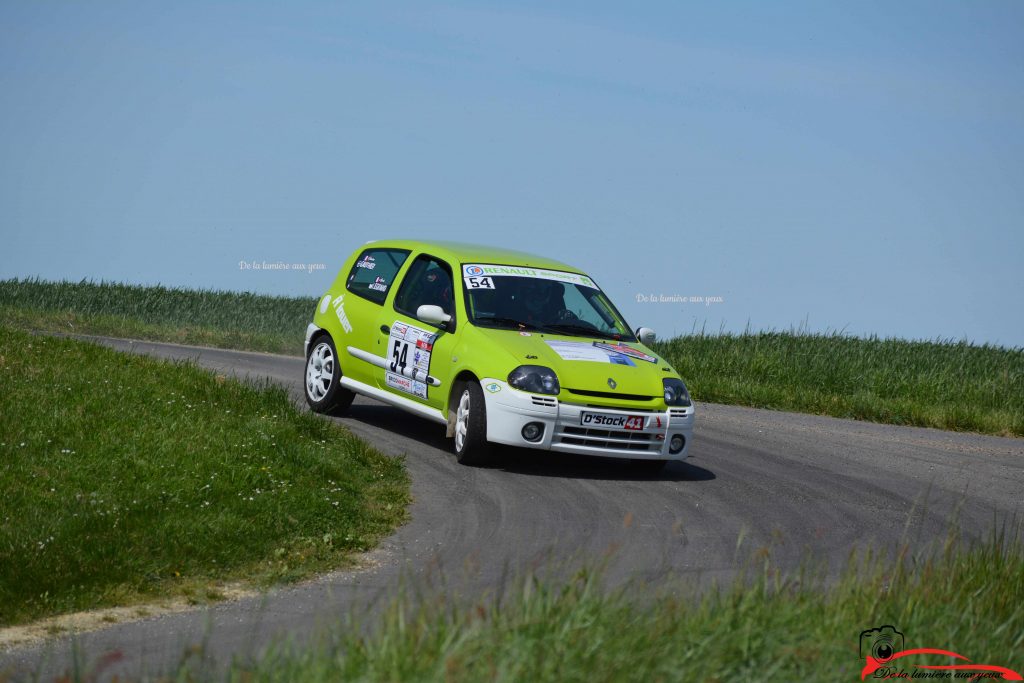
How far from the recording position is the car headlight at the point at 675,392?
11320 mm

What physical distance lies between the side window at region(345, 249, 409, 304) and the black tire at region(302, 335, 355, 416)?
0.66 m

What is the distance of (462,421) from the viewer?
37.5 feet

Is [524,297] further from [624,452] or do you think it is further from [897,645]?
[897,645]

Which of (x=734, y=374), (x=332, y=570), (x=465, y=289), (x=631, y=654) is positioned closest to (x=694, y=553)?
(x=332, y=570)

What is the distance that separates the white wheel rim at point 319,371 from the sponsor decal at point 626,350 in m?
3.31

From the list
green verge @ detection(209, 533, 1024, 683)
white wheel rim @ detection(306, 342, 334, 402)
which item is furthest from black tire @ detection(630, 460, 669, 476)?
green verge @ detection(209, 533, 1024, 683)

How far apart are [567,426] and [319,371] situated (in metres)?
3.96

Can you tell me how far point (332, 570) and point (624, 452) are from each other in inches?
148

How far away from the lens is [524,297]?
1227cm

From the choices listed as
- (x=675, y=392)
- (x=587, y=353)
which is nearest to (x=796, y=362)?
(x=675, y=392)

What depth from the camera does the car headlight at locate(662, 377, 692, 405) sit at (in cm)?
1132

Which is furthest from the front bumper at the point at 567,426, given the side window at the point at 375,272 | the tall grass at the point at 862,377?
the tall grass at the point at 862,377

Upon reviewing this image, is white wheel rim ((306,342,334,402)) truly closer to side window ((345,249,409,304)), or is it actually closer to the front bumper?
side window ((345,249,409,304))

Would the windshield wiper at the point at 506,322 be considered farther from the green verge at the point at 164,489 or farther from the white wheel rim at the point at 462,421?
the green verge at the point at 164,489
